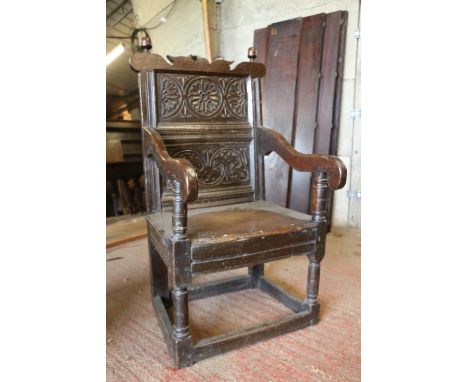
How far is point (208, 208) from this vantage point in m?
1.63

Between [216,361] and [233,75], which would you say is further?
[233,75]

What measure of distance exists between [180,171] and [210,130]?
0.59 meters

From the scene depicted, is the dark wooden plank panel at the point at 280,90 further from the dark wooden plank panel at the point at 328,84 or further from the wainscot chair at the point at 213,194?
the wainscot chair at the point at 213,194

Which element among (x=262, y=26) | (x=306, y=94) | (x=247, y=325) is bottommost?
(x=247, y=325)

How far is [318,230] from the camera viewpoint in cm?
138

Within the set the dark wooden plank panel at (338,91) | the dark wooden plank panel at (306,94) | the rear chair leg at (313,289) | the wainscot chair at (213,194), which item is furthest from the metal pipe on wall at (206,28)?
the rear chair leg at (313,289)

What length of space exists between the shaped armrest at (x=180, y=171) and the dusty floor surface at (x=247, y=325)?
0.64 metres

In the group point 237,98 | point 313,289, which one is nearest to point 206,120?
point 237,98

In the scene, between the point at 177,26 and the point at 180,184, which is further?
the point at 177,26

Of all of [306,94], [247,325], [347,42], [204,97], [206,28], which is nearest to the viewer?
[247,325]

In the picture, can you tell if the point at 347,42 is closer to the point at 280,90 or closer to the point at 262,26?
the point at 280,90
